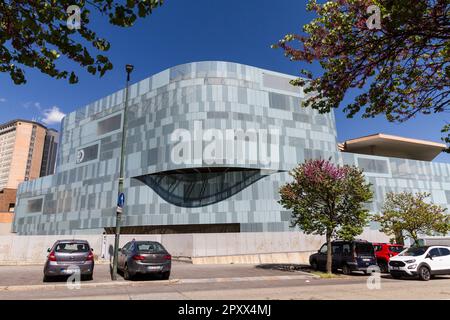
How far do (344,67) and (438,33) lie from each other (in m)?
1.85

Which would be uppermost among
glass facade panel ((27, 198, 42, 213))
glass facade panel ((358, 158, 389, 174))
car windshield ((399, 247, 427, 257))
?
glass facade panel ((358, 158, 389, 174))

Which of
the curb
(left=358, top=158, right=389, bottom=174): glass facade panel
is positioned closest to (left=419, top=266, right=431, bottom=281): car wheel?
the curb

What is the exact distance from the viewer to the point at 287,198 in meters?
18.8

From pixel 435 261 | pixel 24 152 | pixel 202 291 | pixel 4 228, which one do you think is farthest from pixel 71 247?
pixel 24 152

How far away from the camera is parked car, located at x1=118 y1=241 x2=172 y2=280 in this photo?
43.2ft

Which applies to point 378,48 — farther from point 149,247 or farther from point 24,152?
point 24,152

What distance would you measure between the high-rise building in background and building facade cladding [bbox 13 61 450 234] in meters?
113

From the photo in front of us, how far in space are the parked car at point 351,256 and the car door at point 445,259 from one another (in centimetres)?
310

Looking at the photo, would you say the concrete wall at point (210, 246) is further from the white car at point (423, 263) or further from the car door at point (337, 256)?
the white car at point (423, 263)

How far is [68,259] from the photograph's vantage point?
42.0 ft

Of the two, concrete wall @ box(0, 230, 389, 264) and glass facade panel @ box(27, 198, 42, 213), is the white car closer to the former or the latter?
concrete wall @ box(0, 230, 389, 264)

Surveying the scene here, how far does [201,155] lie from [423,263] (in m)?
26.5

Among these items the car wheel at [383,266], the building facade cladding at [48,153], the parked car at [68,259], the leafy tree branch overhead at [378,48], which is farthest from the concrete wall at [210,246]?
the building facade cladding at [48,153]

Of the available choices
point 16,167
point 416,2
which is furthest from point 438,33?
point 16,167
